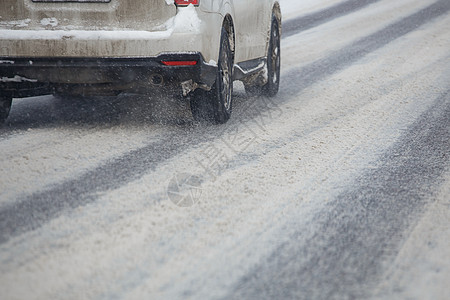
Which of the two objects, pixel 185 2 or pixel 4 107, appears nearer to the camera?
pixel 185 2

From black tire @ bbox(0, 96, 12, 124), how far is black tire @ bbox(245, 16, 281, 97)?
3.12 metres

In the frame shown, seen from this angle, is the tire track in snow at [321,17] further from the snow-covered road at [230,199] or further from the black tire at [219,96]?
the black tire at [219,96]

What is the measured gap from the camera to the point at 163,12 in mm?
5551

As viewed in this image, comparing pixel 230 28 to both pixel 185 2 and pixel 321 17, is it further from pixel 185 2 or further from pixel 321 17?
pixel 321 17

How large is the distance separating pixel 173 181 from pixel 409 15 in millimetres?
13755

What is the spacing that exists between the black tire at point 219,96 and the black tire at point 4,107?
167 cm

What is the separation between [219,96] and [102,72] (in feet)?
3.71

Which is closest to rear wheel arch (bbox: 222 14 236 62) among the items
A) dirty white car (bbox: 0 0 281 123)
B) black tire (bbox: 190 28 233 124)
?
black tire (bbox: 190 28 233 124)

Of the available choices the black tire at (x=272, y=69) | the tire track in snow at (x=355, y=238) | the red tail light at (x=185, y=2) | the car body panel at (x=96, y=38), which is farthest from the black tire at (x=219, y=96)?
the black tire at (x=272, y=69)

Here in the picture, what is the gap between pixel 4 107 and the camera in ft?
20.3

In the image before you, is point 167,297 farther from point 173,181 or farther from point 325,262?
point 173,181

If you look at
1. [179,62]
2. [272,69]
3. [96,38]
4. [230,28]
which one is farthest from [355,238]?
[272,69]

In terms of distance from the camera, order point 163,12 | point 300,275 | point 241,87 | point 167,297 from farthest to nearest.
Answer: point 241,87, point 163,12, point 300,275, point 167,297

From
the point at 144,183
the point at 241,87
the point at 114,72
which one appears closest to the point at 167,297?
the point at 144,183
